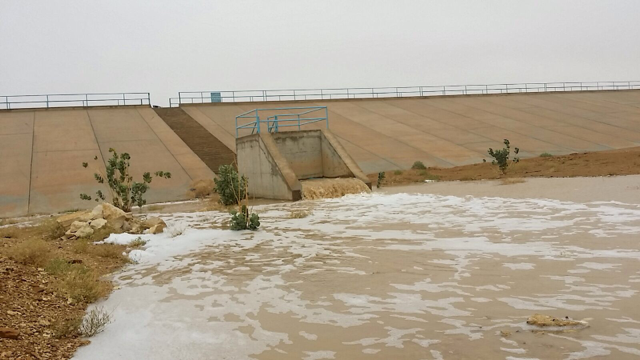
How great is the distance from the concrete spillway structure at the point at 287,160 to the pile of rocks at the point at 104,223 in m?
6.25

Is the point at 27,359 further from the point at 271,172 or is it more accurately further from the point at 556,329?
the point at 271,172

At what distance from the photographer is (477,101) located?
44.2 meters

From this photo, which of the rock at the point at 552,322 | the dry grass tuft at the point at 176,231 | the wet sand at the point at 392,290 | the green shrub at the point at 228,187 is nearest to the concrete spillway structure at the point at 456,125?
the green shrub at the point at 228,187

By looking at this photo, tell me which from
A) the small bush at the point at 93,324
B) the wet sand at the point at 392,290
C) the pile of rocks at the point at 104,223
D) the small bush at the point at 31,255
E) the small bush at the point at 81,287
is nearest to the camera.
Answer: the wet sand at the point at 392,290

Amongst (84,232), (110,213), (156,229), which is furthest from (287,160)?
(84,232)

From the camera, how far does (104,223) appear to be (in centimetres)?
1107

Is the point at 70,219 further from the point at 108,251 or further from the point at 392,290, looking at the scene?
the point at 392,290

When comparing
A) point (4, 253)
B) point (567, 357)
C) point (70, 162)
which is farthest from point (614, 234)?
point (70, 162)

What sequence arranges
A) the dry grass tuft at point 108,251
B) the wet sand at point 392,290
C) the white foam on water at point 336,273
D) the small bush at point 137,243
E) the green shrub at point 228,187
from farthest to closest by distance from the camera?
the green shrub at point 228,187 → the small bush at point 137,243 → the dry grass tuft at point 108,251 → the white foam on water at point 336,273 → the wet sand at point 392,290

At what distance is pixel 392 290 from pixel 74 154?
23346 millimetres

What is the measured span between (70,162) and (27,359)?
22.4 meters

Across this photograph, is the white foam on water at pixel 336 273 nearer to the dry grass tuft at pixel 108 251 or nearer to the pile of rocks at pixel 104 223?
the dry grass tuft at pixel 108 251

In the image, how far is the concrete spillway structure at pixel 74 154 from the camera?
20.8 meters

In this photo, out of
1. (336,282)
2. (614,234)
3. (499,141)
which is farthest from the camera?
(499,141)
